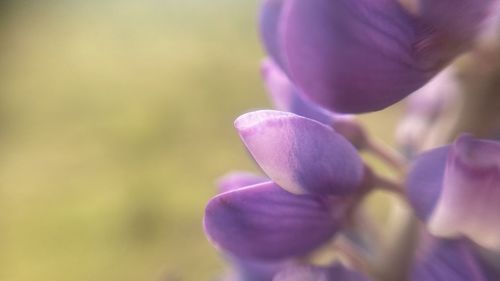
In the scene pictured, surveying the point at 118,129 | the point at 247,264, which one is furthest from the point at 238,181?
the point at 118,129

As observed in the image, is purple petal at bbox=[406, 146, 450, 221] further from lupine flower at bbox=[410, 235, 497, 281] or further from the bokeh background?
the bokeh background

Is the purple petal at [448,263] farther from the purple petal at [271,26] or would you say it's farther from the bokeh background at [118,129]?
the bokeh background at [118,129]

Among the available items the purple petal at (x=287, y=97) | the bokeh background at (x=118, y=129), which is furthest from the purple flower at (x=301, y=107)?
the bokeh background at (x=118, y=129)

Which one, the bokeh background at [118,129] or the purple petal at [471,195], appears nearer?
the purple petal at [471,195]

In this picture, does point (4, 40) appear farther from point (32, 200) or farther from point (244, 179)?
point (244, 179)

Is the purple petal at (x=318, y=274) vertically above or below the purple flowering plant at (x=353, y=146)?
below

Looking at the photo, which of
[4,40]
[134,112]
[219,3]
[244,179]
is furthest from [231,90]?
[244,179]

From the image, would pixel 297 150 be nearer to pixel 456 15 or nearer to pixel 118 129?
pixel 456 15

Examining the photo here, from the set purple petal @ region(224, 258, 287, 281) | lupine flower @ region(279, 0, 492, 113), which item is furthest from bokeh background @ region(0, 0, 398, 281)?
lupine flower @ region(279, 0, 492, 113)
